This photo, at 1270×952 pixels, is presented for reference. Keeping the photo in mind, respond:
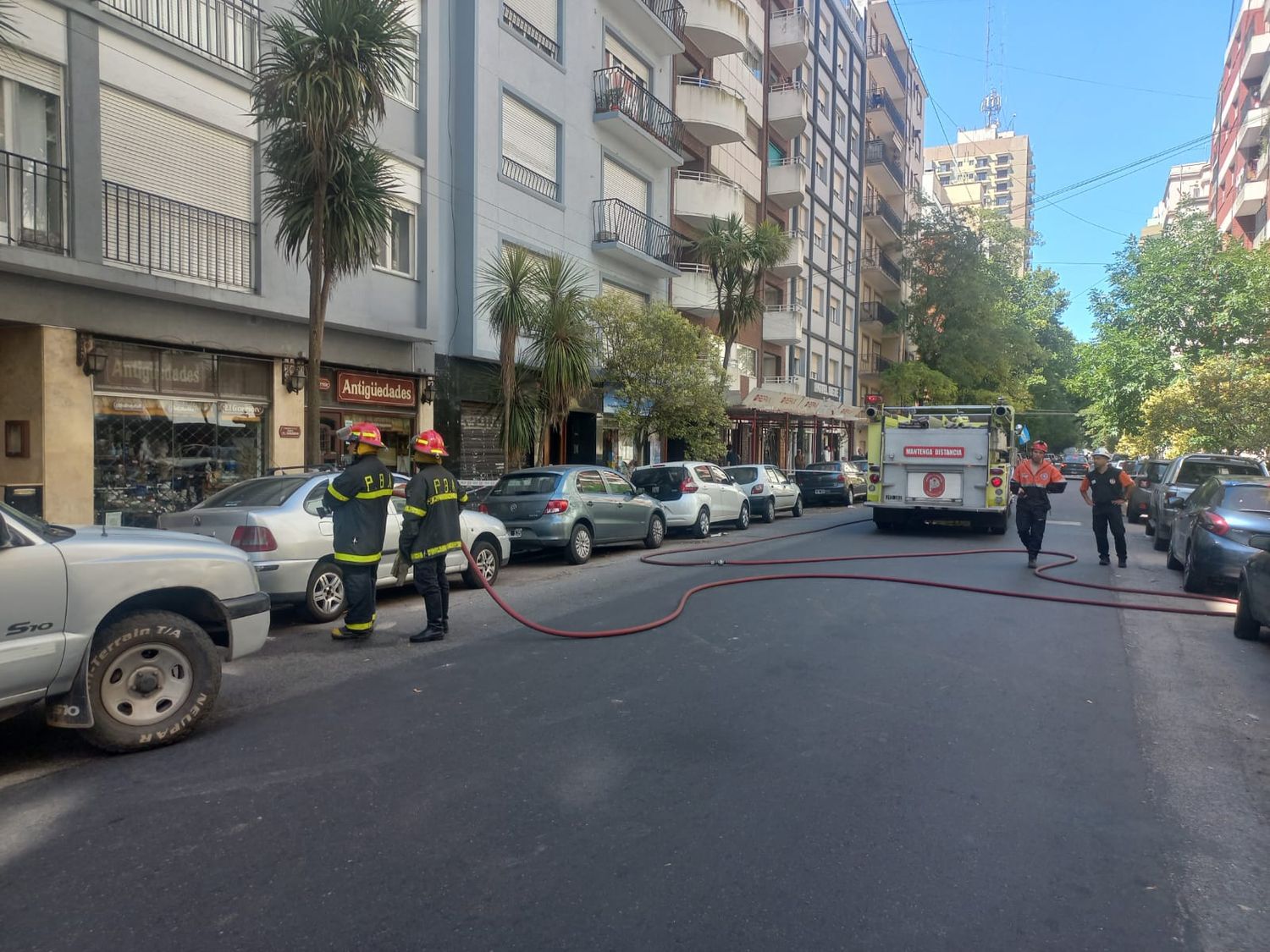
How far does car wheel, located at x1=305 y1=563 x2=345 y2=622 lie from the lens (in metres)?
8.23

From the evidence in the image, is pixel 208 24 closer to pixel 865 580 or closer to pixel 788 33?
pixel 865 580

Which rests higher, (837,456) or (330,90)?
(330,90)

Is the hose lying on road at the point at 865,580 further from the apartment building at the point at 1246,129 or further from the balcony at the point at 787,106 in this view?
the apartment building at the point at 1246,129

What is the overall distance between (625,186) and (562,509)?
45.2 feet

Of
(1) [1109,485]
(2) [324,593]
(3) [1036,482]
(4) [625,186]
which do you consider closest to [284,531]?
(2) [324,593]

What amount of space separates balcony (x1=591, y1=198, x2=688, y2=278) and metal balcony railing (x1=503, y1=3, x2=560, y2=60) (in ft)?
11.6

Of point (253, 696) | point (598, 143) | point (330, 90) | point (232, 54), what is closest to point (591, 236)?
point (598, 143)

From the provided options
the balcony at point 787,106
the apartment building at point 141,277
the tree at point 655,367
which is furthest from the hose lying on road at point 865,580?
the balcony at point 787,106

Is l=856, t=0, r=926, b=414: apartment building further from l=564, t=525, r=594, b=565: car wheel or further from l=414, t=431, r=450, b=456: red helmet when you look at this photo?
l=414, t=431, r=450, b=456: red helmet

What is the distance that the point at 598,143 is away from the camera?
22.3 metres

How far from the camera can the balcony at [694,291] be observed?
1047 inches

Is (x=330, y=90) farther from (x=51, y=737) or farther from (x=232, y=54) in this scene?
(x=51, y=737)

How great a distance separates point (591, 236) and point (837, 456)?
81.9 ft

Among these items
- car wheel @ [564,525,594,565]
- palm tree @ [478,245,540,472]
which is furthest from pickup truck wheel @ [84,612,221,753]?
palm tree @ [478,245,540,472]
